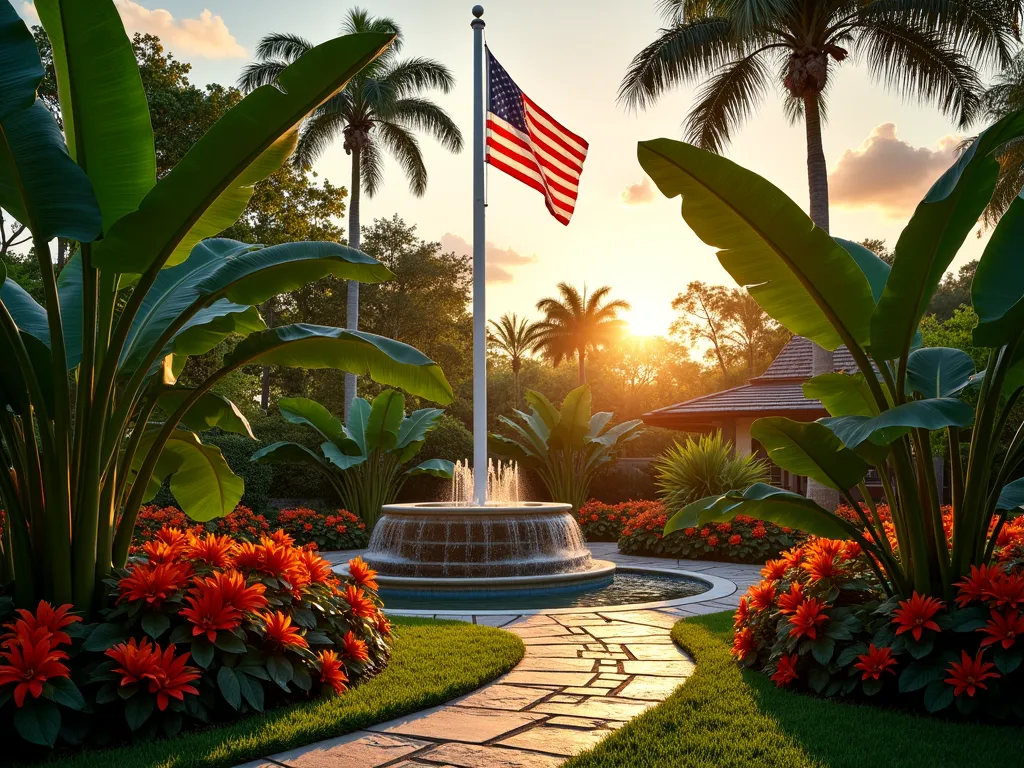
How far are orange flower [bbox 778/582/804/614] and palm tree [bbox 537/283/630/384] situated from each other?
39.9 m

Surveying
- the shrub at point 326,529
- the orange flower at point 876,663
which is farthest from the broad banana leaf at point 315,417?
the orange flower at point 876,663

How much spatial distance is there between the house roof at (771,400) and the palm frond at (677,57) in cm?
739

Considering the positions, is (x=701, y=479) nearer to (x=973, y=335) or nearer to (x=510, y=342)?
(x=973, y=335)

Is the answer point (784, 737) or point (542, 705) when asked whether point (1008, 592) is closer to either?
point (784, 737)

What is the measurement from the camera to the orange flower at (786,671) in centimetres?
478

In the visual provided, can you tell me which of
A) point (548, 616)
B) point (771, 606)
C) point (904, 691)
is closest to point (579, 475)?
point (548, 616)

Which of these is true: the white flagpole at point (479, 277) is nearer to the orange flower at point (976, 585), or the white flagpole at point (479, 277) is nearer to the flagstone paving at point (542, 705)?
the flagstone paving at point (542, 705)

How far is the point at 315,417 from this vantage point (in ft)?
49.7

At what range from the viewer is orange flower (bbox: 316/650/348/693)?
4.59 metres

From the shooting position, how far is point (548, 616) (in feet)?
24.8

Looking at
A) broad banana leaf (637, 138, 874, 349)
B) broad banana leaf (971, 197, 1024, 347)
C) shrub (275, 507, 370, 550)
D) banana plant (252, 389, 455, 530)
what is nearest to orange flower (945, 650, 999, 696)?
broad banana leaf (971, 197, 1024, 347)

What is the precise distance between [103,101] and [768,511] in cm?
443

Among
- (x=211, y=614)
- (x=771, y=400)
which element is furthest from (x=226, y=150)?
(x=771, y=400)

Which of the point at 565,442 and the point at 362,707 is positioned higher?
the point at 565,442
